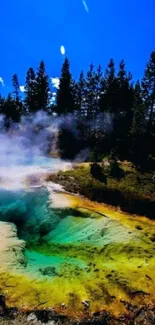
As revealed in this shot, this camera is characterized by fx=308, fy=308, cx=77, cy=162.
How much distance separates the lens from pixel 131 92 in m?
50.2

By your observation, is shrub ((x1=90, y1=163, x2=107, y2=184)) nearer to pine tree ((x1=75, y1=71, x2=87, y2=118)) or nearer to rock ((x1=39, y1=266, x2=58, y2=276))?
rock ((x1=39, y1=266, x2=58, y2=276))

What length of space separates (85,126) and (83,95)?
7.74m

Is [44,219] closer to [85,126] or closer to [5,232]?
[5,232]

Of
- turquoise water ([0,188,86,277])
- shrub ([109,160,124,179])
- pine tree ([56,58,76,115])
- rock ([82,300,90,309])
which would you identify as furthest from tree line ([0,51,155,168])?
rock ([82,300,90,309])

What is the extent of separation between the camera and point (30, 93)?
5697cm

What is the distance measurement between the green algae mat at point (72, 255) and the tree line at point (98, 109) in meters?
17.9

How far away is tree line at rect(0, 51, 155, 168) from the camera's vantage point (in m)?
39.2

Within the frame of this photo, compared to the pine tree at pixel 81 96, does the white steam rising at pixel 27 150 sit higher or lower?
lower

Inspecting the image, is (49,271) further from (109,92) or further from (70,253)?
(109,92)

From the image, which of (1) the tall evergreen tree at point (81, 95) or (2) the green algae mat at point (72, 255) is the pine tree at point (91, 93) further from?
(2) the green algae mat at point (72, 255)

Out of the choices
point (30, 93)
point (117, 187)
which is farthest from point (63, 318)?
point (30, 93)

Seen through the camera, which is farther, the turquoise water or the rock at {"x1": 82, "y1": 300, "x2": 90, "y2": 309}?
the turquoise water

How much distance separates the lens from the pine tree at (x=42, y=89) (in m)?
53.6

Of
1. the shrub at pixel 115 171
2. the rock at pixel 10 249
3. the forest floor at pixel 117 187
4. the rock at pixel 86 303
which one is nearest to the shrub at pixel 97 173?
the forest floor at pixel 117 187
